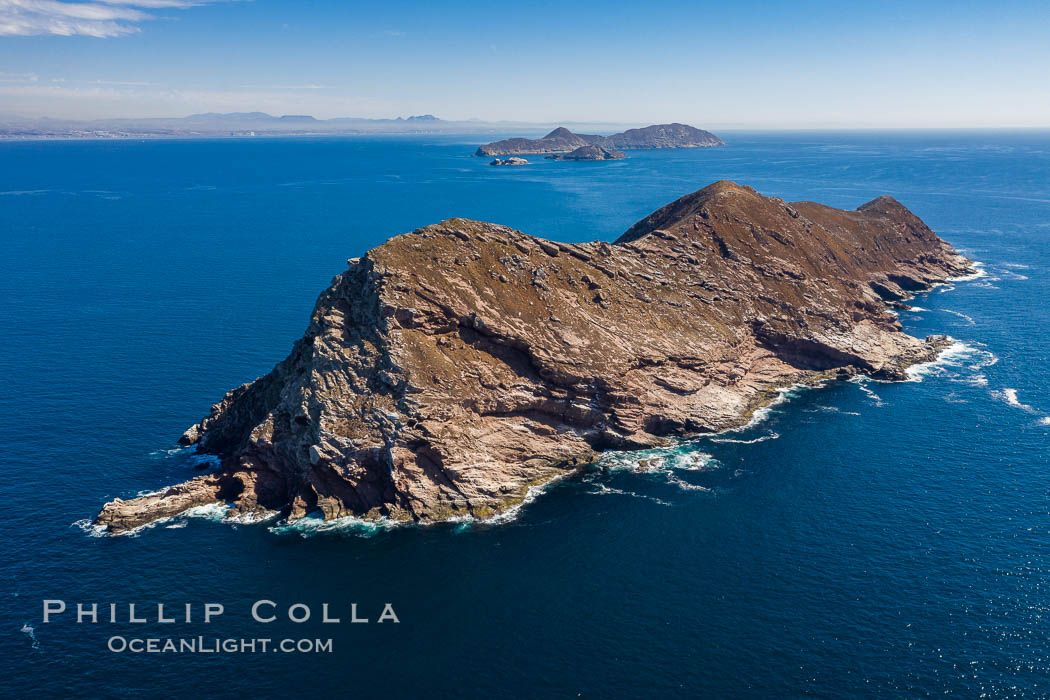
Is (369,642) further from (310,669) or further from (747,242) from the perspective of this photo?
(747,242)

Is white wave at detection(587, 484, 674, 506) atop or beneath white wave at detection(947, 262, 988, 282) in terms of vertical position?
beneath

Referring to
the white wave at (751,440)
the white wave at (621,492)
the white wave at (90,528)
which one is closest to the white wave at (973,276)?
the white wave at (751,440)

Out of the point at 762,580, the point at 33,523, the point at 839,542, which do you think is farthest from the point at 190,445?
the point at 839,542

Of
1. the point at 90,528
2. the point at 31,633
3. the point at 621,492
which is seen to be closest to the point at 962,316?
the point at 621,492

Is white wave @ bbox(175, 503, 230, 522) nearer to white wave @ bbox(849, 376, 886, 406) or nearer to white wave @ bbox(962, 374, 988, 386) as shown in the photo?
white wave @ bbox(849, 376, 886, 406)

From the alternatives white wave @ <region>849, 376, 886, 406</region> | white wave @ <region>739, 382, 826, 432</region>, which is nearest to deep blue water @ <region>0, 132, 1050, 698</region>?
white wave @ <region>849, 376, 886, 406</region>

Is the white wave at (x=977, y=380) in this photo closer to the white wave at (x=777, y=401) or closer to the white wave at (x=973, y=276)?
the white wave at (x=777, y=401)

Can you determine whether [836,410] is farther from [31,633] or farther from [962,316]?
[31,633]

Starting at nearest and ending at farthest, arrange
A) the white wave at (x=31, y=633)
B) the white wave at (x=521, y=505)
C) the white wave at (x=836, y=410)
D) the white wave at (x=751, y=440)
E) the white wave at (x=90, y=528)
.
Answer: the white wave at (x=31, y=633) < the white wave at (x=90, y=528) < the white wave at (x=521, y=505) < the white wave at (x=751, y=440) < the white wave at (x=836, y=410)
